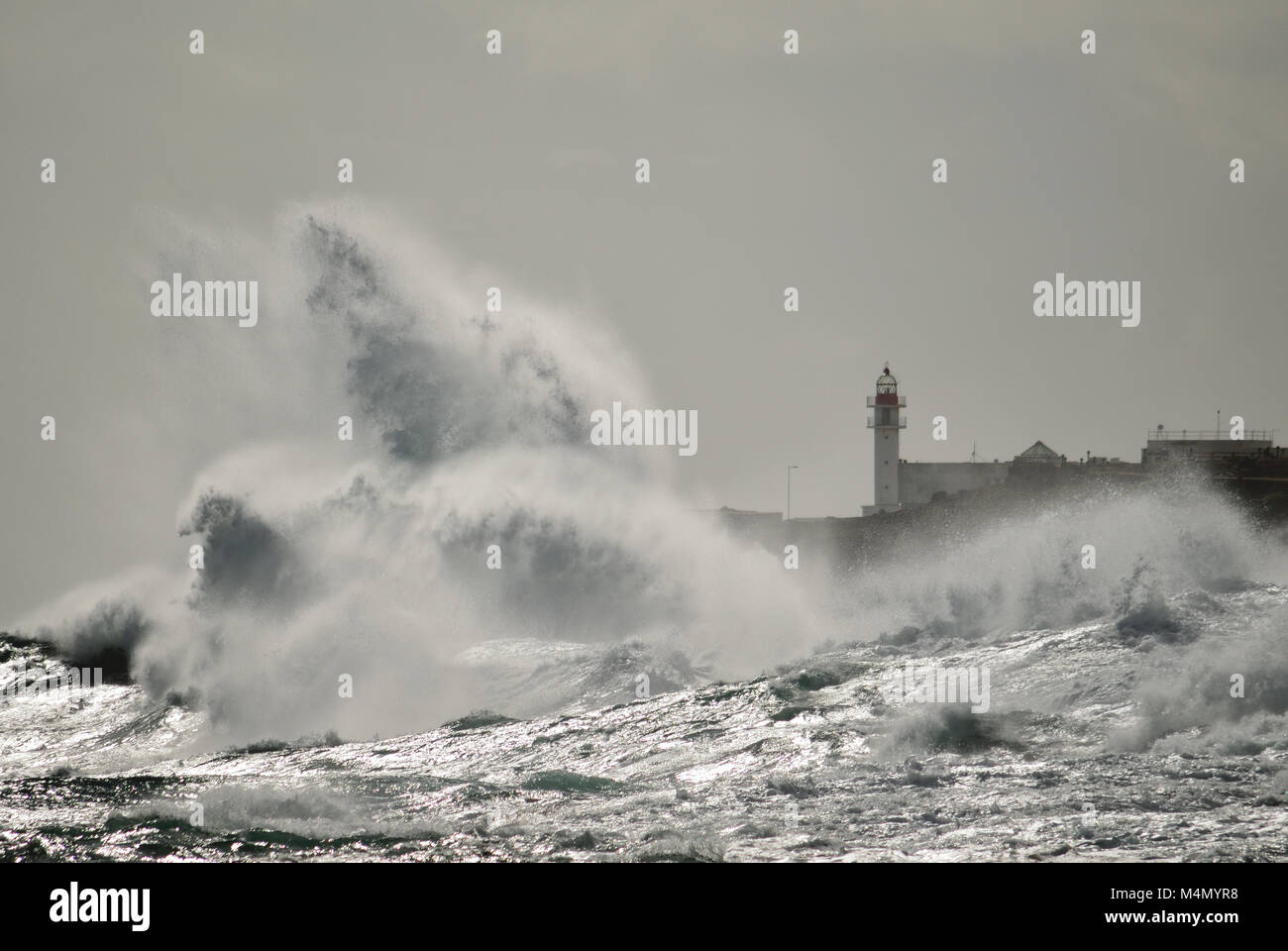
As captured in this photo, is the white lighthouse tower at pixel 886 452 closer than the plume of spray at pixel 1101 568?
No

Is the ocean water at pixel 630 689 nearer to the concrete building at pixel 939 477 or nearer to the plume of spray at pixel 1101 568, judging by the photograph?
the plume of spray at pixel 1101 568

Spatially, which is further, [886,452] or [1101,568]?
[886,452]

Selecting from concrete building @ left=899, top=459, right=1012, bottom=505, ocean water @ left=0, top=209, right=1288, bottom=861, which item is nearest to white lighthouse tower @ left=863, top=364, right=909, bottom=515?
concrete building @ left=899, top=459, right=1012, bottom=505

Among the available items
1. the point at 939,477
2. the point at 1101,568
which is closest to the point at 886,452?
the point at 939,477

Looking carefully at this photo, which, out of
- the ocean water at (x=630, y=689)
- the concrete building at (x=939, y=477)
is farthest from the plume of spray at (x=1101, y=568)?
the concrete building at (x=939, y=477)

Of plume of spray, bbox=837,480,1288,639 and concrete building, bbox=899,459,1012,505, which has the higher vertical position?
concrete building, bbox=899,459,1012,505

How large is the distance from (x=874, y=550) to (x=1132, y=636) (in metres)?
28.3

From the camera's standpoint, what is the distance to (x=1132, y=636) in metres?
23.8

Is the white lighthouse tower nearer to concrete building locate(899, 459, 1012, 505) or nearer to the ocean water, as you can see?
concrete building locate(899, 459, 1012, 505)

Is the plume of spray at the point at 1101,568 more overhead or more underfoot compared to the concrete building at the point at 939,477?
more underfoot

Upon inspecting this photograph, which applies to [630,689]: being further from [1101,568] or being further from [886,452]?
[886,452]
